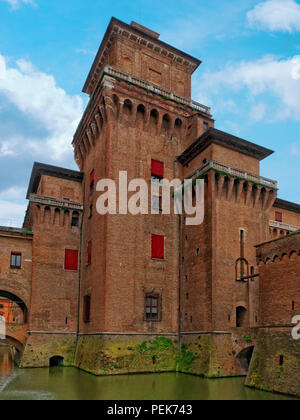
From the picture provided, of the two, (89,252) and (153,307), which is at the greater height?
(89,252)

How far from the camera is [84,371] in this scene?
30875 millimetres

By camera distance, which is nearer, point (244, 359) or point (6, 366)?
point (244, 359)

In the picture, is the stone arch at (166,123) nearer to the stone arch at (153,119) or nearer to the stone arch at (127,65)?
the stone arch at (153,119)

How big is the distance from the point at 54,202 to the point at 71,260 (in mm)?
5763

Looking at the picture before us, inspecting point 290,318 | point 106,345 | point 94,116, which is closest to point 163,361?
point 106,345

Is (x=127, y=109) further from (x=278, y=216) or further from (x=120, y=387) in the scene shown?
(x=120, y=387)

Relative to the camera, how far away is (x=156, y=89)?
36.7 m

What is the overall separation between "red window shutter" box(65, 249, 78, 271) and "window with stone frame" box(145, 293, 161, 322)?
28.0 ft

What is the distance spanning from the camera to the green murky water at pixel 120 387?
66.8 feet

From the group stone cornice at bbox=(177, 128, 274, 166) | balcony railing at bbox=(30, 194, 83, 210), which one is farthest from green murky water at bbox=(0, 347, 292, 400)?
stone cornice at bbox=(177, 128, 274, 166)

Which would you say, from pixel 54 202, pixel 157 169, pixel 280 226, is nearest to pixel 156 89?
pixel 157 169

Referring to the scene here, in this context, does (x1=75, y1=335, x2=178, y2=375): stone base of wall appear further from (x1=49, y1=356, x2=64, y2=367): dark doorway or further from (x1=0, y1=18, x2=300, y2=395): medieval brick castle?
(x1=49, y1=356, x2=64, y2=367): dark doorway

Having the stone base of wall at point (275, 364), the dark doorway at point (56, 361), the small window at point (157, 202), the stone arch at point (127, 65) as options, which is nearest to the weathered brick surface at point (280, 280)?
the stone base of wall at point (275, 364)

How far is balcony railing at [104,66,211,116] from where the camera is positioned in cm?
3466
